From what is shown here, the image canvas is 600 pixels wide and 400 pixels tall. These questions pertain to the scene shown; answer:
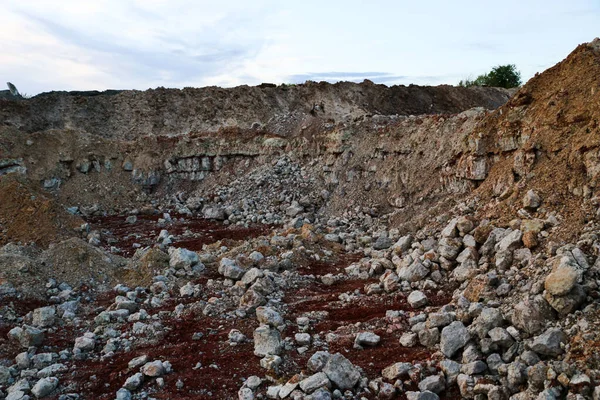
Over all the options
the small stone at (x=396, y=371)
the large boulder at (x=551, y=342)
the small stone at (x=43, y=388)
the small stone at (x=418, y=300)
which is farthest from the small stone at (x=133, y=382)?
the large boulder at (x=551, y=342)

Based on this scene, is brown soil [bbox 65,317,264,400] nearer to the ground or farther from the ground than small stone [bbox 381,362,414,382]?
nearer to the ground

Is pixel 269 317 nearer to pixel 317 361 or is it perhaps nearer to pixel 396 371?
pixel 317 361

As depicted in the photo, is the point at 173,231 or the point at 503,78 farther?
the point at 503,78

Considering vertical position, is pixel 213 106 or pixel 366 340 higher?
pixel 213 106

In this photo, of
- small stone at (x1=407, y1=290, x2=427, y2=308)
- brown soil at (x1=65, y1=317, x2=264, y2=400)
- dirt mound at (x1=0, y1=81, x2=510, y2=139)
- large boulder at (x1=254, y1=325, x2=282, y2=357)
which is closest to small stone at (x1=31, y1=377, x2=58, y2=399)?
brown soil at (x1=65, y1=317, x2=264, y2=400)

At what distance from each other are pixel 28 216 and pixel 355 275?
8968 millimetres

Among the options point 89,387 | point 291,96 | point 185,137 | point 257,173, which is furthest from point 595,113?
point 291,96

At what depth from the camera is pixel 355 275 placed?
10.3 m

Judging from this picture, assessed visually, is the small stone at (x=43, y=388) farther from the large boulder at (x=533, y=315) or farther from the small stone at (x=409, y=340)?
the large boulder at (x=533, y=315)

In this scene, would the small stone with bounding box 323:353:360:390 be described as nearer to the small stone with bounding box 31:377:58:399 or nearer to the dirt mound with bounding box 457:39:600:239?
the small stone with bounding box 31:377:58:399

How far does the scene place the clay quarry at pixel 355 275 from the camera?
6000 mm

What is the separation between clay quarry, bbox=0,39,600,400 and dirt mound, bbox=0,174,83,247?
0.22ft

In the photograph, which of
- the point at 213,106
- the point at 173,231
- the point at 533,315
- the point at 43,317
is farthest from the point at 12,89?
the point at 533,315

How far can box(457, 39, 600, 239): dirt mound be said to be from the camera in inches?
321
